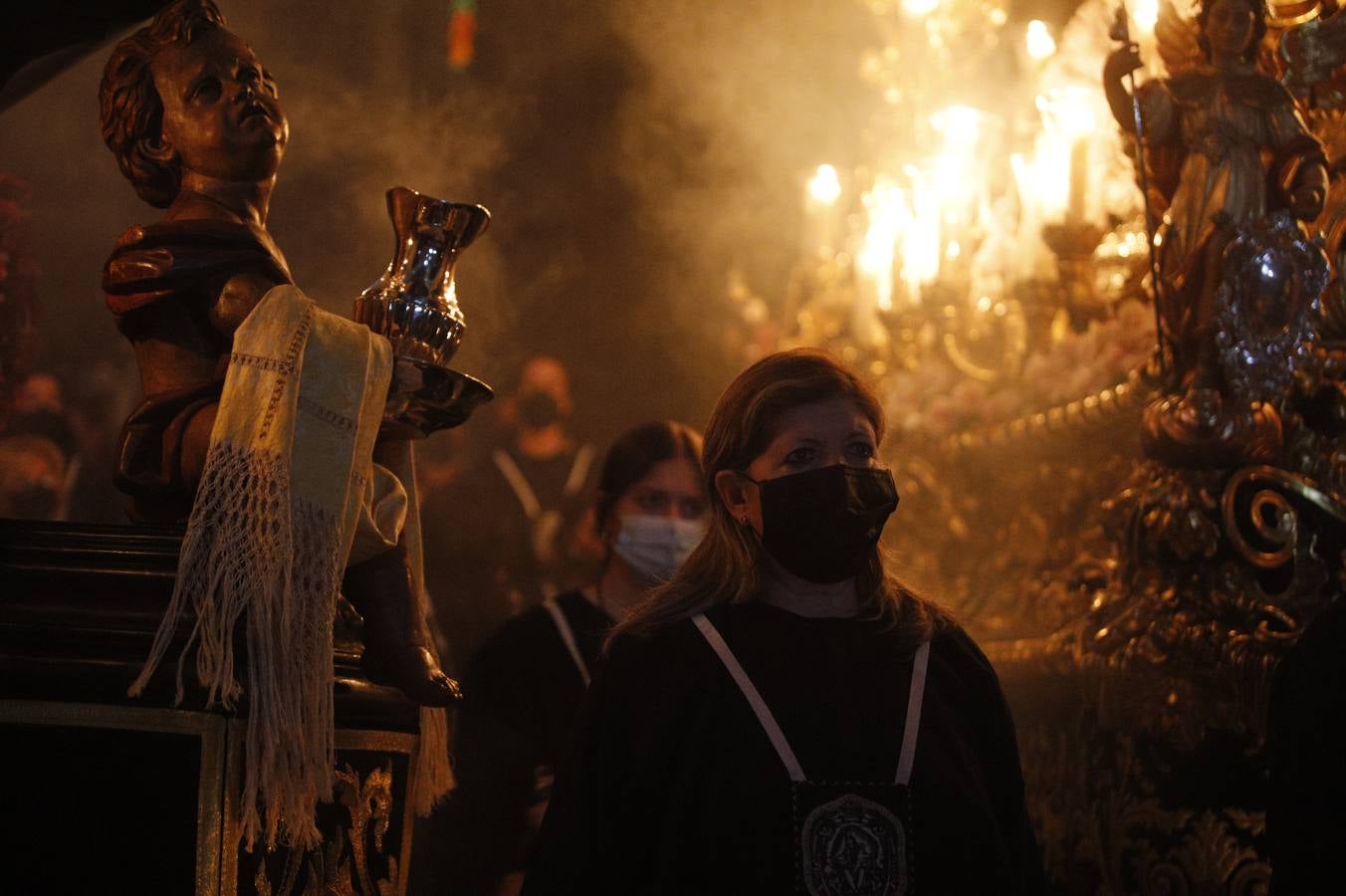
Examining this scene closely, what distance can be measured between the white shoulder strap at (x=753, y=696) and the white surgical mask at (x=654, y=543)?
4.63ft

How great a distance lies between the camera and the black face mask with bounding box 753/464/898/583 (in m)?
1.96

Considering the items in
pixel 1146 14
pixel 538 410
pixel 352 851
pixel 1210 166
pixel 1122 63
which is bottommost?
pixel 352 851

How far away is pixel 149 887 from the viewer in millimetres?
2031

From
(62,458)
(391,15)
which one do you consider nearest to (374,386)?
(62,458)

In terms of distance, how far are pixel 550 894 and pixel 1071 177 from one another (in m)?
3.71

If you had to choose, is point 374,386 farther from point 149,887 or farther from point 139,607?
point 149,887

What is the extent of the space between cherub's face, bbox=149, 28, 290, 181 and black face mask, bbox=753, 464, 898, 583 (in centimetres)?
125

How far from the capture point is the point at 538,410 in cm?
742

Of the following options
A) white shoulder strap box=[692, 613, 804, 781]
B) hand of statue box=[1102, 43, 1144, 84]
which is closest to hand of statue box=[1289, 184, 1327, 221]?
hand of statue box=[1102, 43, 1144, 84]

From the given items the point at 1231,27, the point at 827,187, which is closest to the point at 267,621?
the point at 1231,27

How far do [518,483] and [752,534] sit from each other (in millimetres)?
5240

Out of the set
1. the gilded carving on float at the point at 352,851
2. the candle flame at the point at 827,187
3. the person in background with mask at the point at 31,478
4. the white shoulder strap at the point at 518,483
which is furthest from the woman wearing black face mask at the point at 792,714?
the white shoulder strap at the point at 518,483

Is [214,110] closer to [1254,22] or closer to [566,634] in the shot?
[566,634]

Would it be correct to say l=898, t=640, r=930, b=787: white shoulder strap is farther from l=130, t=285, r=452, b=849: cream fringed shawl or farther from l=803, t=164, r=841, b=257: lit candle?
l=803, t=164, r=841, b=257: lit candle
